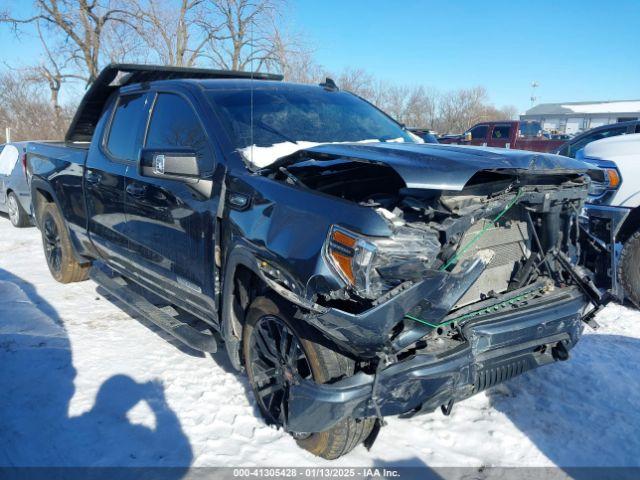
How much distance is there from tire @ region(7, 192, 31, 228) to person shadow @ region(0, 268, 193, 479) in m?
5.76

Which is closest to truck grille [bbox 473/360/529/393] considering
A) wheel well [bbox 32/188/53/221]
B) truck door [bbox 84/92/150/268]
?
truck door [bbox 84/92/150/268]

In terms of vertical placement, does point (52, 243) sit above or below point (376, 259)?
below

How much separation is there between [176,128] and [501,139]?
60.6 feet

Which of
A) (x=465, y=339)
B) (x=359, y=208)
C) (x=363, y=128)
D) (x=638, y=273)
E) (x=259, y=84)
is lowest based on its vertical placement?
(x=638, y=273)

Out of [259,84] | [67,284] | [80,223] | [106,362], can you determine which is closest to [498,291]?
[259,84]

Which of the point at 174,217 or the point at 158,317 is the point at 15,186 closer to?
the point at 158,317

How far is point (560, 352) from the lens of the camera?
296 cm

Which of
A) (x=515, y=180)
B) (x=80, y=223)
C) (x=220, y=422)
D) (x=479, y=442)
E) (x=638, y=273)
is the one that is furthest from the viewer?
(x=80, y=223)

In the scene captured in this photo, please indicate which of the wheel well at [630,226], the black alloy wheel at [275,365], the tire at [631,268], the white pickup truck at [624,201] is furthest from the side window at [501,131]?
the black alloy wheel at [275,365]

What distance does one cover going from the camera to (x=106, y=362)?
3.87m

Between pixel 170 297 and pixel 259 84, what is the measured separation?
67.1 inches

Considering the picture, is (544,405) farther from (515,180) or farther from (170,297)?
(170,297)

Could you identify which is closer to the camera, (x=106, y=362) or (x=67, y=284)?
(x=106, y=362)

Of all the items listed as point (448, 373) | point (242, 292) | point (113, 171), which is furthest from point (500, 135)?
point (448, 373)
